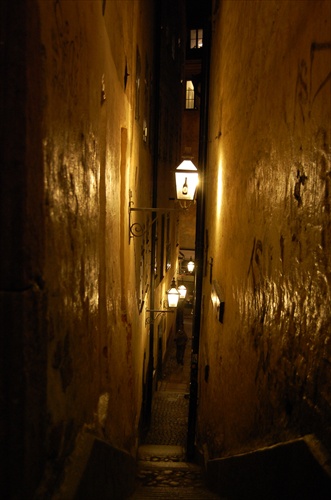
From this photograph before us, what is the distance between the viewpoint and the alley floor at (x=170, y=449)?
17.7 feet

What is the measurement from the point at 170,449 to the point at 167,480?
397cm

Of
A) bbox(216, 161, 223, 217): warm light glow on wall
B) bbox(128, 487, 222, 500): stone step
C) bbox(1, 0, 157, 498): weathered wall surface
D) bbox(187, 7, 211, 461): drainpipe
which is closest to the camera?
bbox(1, 0, 157, 498): weathered wall surface

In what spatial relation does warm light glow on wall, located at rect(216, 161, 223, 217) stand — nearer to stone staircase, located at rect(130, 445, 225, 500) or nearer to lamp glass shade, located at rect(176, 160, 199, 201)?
lamp glass shade, located at rect(176, 160, 199, 201)

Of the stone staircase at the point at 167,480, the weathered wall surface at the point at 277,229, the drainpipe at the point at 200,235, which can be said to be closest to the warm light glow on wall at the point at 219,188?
the weathered wall surface at the point at 277,229

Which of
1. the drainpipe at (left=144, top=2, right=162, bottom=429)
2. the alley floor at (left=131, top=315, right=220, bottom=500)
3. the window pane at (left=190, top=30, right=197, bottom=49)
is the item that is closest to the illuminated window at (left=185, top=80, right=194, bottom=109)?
the window pane at (left=190, top=30, right=197, bottom=49)

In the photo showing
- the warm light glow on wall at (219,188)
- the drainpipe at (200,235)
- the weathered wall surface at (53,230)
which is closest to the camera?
the weathered wall surface at (53,230)

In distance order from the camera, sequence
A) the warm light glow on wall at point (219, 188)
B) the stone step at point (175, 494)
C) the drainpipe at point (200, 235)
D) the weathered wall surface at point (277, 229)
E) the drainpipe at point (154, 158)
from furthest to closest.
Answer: the drainpipe at point (154, 158) < the drainpipe at point (200, 235) < the warm light glow on wall at point (219, 188) < the stone step at point (175, 494) < the weathered wall surface at point (277, 229)

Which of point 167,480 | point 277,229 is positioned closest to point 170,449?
point 167,480

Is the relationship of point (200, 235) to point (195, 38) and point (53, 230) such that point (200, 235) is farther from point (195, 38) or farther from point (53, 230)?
point (195, 38)

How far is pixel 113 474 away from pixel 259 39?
14.9ft

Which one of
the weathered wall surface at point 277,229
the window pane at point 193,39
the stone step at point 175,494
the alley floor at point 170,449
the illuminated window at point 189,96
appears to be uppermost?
the window pane at point 193,39

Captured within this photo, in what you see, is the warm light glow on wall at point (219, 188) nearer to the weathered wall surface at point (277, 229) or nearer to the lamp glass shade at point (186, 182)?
the lamp glass shade at point (186, 182)

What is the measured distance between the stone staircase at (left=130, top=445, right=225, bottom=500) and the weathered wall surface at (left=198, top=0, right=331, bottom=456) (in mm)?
629

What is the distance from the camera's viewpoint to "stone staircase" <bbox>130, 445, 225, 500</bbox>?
4.89 m
